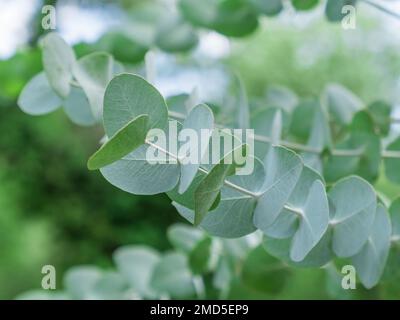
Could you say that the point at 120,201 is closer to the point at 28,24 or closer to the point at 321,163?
the point at 28,24

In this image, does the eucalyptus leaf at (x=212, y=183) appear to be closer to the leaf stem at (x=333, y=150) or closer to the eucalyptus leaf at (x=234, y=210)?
the eucalyptus leaf at (x=234, y=210)

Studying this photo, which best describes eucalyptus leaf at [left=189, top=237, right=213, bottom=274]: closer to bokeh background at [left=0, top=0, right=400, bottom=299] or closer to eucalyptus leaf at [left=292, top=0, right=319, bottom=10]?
eucalyptus leaf at [left=292, top=0, right=319, bottom=10]

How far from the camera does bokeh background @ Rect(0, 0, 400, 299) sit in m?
3.45

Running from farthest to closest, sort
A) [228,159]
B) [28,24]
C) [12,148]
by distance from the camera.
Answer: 1. [28,24]
2. [12,148]
3. [228,159]

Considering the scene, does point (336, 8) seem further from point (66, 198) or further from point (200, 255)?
Answer: point (66, 198)

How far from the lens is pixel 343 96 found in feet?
1.74

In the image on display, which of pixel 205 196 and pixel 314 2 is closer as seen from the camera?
pixel 205 196

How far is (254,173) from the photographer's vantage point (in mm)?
291

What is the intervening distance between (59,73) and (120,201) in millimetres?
3999

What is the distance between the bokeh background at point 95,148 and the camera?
3.45 meters

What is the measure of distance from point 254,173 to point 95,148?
443 cm

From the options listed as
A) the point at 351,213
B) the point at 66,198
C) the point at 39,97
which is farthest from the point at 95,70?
the point at 66,198

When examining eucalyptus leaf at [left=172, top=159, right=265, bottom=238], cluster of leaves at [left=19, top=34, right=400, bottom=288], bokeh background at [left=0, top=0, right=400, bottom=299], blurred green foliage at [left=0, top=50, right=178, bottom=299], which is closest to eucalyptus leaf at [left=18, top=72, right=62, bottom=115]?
cluster of leaves at [left=19, top=34, right=400, bottom=288]

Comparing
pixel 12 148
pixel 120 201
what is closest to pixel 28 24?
pixel 12 148
